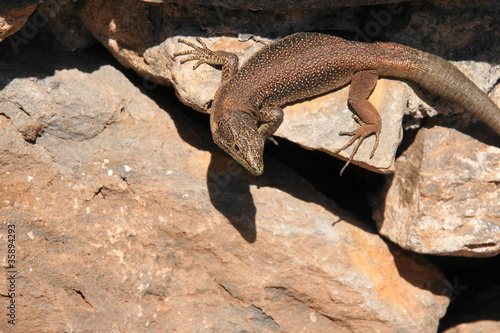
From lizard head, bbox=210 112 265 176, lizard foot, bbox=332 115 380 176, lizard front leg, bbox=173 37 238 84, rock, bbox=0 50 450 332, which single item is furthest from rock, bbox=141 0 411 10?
rock, bbox=0 50 450 332

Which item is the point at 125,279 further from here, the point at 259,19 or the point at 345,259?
the point at 259,19

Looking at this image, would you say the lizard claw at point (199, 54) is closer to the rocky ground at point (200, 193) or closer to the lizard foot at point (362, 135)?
the rocky ground at point (200, 193)

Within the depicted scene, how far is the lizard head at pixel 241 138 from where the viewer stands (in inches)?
174

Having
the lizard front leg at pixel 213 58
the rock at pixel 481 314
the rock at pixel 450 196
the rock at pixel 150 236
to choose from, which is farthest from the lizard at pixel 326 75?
the rock at pixel 481 314

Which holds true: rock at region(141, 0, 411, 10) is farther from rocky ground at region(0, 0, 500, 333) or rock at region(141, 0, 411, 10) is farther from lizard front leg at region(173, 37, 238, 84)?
lizard front leg at region(173, 37, 238, 84)

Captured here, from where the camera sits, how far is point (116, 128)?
5.10 m

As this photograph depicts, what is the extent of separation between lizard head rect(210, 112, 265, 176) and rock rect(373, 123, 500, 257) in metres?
1.66

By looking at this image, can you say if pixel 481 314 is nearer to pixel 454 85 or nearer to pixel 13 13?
pixel 454 85

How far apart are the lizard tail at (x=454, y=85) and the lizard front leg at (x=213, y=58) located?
1.72 metres

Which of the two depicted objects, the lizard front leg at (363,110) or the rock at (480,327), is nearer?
the lizard front leg at (363,110)

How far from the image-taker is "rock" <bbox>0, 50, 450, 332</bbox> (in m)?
4.79

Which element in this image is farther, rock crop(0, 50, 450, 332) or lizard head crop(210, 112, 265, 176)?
rock crop(0, 50, 450, 332)

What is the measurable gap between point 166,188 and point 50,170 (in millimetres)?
1074

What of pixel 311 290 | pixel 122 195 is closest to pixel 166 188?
pixel 122 195
